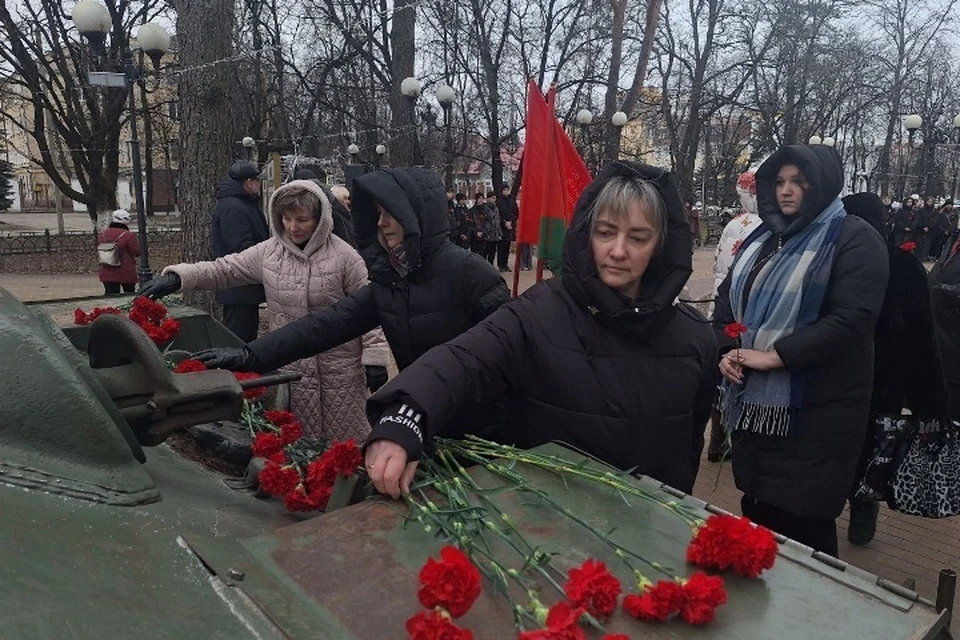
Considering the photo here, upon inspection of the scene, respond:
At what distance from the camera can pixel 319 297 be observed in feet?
11.4

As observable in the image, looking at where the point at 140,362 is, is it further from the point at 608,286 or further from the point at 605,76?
the point at 605,76

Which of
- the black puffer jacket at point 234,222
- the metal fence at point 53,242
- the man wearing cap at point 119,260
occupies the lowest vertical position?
the metal fence at point 53,242

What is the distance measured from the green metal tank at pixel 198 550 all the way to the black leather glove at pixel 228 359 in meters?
0.68

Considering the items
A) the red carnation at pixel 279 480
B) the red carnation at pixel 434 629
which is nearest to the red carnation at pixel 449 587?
the red carnation at pixel 434 629

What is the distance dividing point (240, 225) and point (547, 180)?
2.45 m

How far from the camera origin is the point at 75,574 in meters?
1.09

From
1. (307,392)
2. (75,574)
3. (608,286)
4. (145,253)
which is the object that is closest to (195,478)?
(75,574)

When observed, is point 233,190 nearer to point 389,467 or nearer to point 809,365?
point 809,365

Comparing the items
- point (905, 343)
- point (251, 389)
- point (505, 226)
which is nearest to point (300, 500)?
point (251, 389)

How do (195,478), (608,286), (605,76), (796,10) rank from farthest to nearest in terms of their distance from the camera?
(796,10), (605,76), (195,478), (608,286)

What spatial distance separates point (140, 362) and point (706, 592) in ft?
3.89

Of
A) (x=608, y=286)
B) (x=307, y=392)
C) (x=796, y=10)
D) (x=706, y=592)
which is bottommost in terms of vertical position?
(x=307, y=392)

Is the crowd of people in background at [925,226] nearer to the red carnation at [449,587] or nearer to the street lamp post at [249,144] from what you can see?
the street lamp post at [249,144]

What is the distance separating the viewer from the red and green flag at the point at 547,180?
14.4 feet
